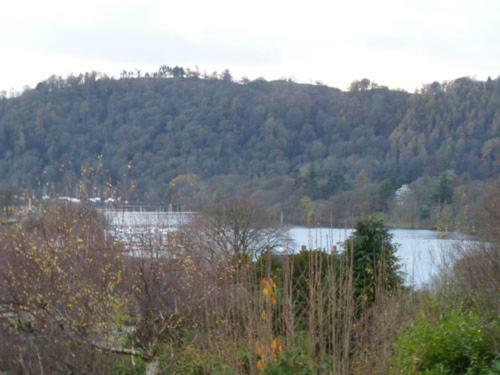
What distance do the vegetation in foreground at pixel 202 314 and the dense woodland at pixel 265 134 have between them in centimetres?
1868

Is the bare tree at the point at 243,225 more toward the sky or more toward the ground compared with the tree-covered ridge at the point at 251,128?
more toward the ground

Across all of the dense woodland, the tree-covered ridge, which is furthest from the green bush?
the tree-covered ridge

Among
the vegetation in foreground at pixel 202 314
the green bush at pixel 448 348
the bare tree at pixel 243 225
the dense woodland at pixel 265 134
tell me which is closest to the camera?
the green bush at pixel 448 348

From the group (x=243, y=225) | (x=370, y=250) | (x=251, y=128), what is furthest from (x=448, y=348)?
(x=251, y=128)

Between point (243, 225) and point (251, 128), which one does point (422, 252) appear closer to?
point (243, 225)

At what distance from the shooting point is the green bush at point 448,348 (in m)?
6.00

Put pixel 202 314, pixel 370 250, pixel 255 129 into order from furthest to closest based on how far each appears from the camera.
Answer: pixel 255 129
pixel 370 250
pixel 202 314

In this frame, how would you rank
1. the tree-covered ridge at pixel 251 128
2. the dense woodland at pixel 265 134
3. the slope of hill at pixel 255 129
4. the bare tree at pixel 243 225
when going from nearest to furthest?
the bare tree at pixel 243 225, the dense woodland at pixel 265 134, the slope of hill at pixel 255 129, the tree-covered ridge at pixel 251 128

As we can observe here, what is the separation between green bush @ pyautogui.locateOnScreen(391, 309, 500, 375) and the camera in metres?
6.00

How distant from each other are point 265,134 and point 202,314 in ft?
132

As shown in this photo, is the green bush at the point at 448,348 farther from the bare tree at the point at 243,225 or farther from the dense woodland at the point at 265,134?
the dense woodland at the point at 265,134

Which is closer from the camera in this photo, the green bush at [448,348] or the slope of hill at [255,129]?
the green bush at [448,348]

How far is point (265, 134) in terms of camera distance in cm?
4906

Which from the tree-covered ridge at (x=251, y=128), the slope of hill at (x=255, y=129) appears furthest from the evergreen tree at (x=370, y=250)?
the tree-covered ridge at (x=251, y=128)
